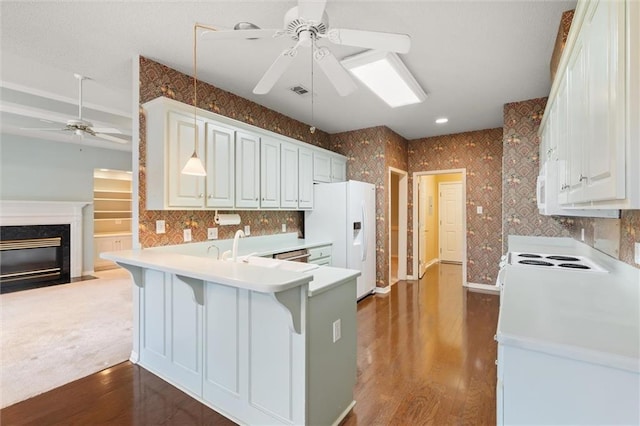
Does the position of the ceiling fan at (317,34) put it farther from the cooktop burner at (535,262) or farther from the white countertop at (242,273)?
the cooktop burner at (535,262)

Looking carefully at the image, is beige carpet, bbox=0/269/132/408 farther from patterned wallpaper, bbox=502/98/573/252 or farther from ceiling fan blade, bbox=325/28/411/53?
patterned wallpaper, bbox=502/98/573/252

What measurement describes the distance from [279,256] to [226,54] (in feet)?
6.73

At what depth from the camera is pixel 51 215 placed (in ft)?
18.2

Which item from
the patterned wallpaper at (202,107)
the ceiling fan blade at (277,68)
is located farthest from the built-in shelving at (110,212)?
the ceiling fan blade at (277,68)

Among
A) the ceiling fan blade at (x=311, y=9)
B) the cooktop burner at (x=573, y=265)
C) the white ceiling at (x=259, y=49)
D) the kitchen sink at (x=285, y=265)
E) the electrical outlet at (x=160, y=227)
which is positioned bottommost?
the kitchen sink at (x=285, y=265)

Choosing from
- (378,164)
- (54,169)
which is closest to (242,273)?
(378,164)

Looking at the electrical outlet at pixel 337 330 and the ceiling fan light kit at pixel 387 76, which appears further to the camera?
the ceiling fan light kit at pixel 387 76

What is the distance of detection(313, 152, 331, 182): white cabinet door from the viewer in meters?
4.39

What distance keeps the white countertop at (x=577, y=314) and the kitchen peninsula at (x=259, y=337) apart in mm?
914

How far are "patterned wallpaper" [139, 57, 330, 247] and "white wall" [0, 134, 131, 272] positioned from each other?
172 inches

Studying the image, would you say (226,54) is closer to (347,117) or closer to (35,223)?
(347,117)

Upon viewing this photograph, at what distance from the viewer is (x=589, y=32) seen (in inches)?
53.0

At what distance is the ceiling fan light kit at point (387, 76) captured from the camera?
8.39 ft

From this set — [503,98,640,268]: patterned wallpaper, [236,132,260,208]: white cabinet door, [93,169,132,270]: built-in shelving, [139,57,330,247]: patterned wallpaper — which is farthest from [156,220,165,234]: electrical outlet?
[93,169,132,270]: built-in shelving
